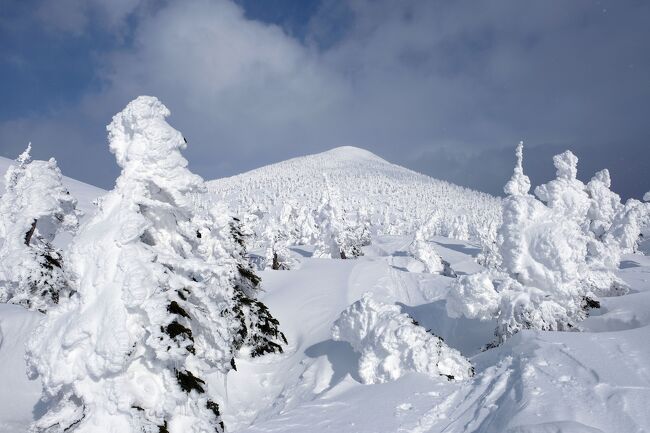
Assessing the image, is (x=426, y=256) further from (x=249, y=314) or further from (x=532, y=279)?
(x=249, y=314)

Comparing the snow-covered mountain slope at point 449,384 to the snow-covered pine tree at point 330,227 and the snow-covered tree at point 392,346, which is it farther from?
the snow-covered pine tree at point 330,227

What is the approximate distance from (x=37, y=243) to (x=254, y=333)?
33.1 feet

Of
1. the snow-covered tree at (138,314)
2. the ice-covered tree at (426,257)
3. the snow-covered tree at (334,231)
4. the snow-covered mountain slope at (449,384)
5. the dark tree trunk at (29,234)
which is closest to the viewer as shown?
the snow-covered mountain slope at (449,384)

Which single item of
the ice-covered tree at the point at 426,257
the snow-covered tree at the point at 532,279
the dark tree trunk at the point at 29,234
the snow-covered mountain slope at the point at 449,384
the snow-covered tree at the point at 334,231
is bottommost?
the snow-covered mountain slope at the point at 449,384

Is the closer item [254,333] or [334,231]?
[254,333]

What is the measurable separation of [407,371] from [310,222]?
183 ft

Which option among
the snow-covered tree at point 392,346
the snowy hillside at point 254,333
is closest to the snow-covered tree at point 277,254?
the snowy hillside at point 254,333

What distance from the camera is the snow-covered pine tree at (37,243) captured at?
591 inches

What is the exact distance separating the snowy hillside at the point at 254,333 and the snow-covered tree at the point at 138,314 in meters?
0.03

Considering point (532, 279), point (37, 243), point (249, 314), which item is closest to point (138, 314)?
point (249, 314)

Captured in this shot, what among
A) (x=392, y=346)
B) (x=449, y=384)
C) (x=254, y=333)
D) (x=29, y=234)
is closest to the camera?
(x=449, y=384)

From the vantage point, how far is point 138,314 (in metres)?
7.78

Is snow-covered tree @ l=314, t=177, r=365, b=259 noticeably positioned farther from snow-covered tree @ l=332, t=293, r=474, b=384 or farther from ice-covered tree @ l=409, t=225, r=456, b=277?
snow-covered tree @ l=332, t=293, r=474, b=384

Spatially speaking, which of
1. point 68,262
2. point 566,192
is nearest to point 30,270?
point 68,262
